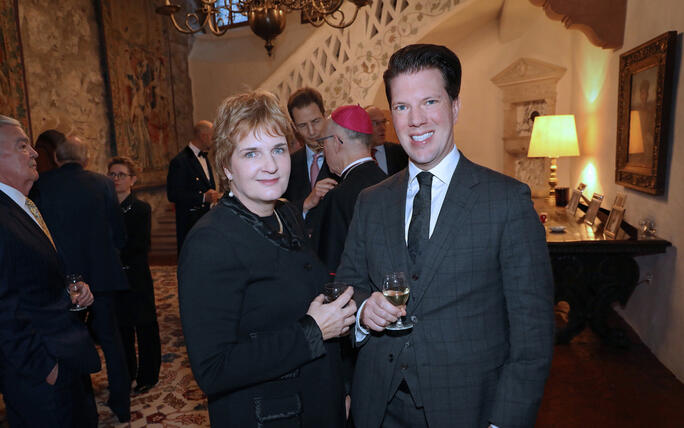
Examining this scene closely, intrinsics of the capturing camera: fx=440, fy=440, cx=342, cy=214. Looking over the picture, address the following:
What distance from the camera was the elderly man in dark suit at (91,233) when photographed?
3129mm

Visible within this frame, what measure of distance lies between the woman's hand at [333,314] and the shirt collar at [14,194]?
1.73 metres

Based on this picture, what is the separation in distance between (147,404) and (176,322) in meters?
1.84

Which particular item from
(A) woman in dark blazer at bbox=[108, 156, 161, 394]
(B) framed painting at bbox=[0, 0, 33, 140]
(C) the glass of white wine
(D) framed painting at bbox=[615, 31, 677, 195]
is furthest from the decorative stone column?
(B) framed painting at bbox=[0, 0, 33, 140]

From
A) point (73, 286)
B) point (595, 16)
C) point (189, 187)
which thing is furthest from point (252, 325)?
point (595, 16)

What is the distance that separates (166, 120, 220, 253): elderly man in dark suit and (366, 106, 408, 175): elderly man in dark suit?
1978mm

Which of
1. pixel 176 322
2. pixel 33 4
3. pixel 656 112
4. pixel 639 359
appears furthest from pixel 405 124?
pixel 33 4

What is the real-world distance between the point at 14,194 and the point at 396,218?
1.94 m

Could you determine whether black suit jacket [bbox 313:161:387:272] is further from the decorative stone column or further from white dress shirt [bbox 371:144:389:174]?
the decorative stone column

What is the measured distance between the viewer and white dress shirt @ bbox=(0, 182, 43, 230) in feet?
7.13

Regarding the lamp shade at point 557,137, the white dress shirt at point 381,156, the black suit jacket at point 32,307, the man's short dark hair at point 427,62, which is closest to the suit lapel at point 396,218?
the man's short dark hair at point 427,62

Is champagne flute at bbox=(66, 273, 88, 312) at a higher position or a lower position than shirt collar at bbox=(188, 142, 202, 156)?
lower

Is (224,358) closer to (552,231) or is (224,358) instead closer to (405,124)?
(405,124)

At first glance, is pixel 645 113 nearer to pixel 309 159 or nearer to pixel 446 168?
pixel 309 159

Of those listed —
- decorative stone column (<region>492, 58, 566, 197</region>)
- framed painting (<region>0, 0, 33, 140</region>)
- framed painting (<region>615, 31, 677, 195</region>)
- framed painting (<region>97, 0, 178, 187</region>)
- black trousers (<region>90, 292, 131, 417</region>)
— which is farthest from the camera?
framed painting (<region>97, 0, 178, 187</region>)
